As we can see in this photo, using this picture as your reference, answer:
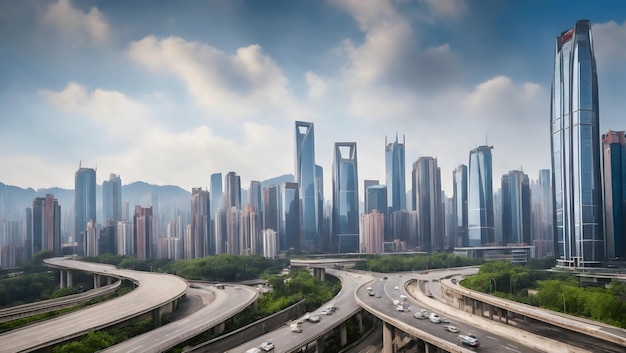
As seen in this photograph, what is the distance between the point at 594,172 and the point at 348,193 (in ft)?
236

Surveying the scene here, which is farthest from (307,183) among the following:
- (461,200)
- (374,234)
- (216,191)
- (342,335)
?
(342,335)

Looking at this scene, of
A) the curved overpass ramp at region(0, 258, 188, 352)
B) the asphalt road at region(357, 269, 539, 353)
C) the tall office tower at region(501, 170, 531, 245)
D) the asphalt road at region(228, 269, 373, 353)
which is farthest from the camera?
the tall office tower at region(501, 170, 531, 245)

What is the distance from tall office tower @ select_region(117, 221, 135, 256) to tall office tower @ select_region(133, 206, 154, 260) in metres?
2.96

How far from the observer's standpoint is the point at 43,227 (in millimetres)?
77750

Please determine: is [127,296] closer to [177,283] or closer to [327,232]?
[177,283]

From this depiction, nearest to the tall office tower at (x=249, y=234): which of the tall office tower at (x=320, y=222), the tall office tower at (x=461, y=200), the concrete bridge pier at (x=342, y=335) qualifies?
the tall office tower at (x=320, y=222)

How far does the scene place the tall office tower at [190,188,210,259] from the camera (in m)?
87.2

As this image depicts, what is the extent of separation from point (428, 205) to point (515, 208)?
20.7m

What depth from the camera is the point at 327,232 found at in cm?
12512

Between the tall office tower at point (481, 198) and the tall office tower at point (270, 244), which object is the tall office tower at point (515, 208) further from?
the tall office tower at point (270, 244)

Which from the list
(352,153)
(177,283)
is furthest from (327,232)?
(177,283)

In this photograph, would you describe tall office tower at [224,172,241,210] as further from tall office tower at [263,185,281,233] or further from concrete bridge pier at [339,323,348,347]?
concrete bridge pier at [339,323,348,347]

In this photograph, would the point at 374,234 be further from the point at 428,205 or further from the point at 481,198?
the point at 481,198

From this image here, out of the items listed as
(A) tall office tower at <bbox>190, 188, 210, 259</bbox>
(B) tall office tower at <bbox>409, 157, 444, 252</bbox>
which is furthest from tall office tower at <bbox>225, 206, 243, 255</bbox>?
(B) tall office tower at <bbox>409, 157, 444, 252</bbox>
